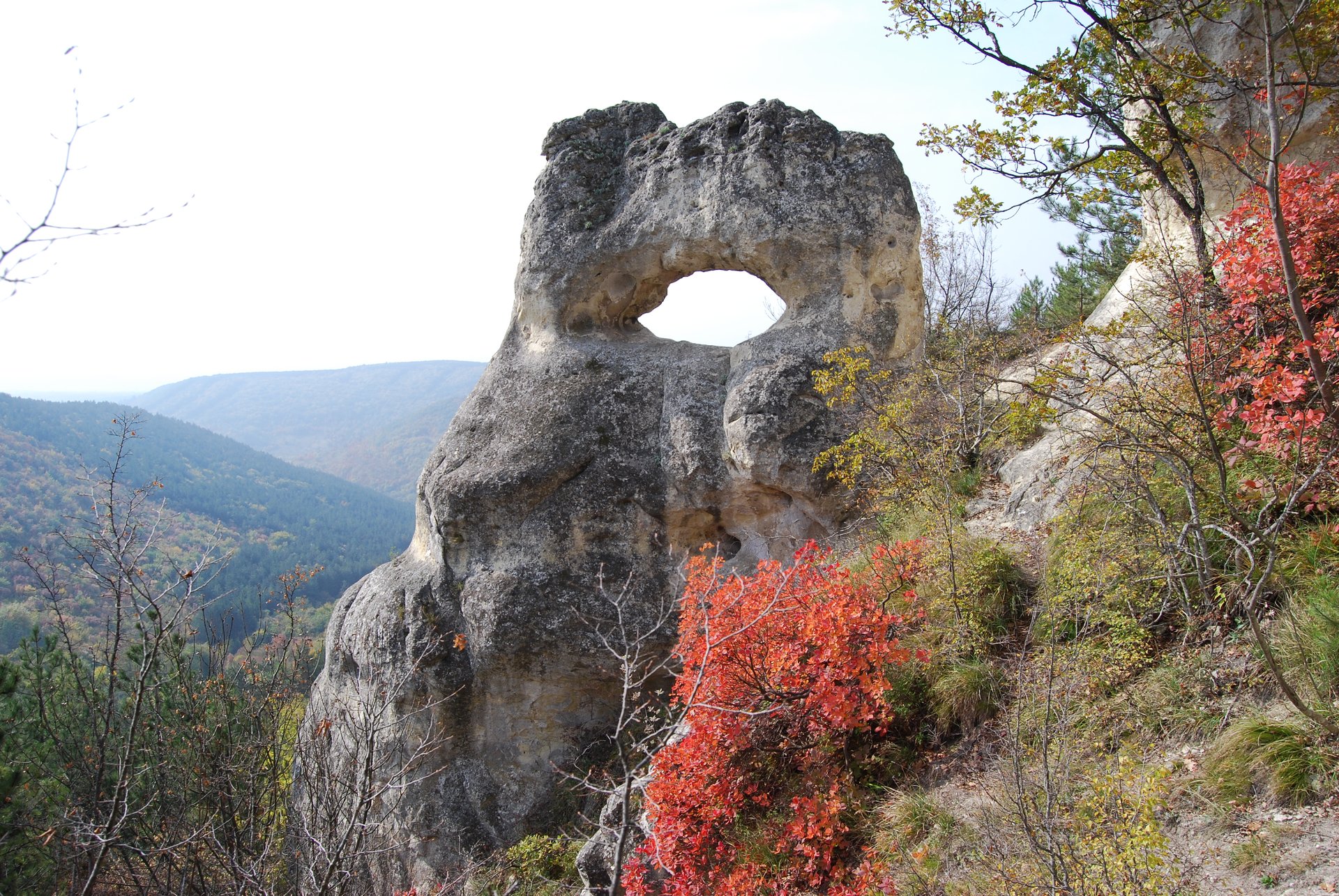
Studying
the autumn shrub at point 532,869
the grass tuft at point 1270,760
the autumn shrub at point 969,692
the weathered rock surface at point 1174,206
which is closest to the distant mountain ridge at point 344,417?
the autumn shrub at point 532,869

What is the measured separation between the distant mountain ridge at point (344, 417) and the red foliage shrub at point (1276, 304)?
12009cm

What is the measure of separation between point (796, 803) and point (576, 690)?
192 inches

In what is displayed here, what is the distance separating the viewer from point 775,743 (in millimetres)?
7332

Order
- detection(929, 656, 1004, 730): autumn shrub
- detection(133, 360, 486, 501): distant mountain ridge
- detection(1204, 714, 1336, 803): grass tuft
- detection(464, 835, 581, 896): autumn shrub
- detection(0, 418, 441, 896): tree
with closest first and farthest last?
detection(1204, 714, 1336, 803): grass tuft
detection(0, 418, 441, 896): tree
detection(929, 656, 1004, 730): autumn shrub
detection(464, 835, 581, 896): autumn shrub
detection(133, 360, 486, 501): distant mountain ridge

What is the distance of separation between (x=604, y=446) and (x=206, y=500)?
78375mm

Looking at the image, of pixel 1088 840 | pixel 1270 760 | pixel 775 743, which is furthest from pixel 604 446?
pixel 1270 760

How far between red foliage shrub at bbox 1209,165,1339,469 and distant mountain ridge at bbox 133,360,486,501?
12009 centimetres

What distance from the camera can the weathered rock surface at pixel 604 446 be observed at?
33.2ft

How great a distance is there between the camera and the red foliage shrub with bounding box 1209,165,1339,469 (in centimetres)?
522

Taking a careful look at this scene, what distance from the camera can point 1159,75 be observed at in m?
6.39

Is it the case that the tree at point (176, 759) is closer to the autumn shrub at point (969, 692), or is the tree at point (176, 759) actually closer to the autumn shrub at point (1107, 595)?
the autumn shrub at point (969, 692)

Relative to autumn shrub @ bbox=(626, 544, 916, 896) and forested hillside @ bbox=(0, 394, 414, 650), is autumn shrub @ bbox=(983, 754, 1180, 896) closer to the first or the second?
autumn shrub @ bbox=(626, 544, 916, 896)

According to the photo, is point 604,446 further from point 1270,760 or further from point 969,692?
point 1270,760

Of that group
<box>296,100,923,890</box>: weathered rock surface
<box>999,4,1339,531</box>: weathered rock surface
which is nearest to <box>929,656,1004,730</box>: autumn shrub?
<box>999,4,1339,531</box>: weathered rock surface
